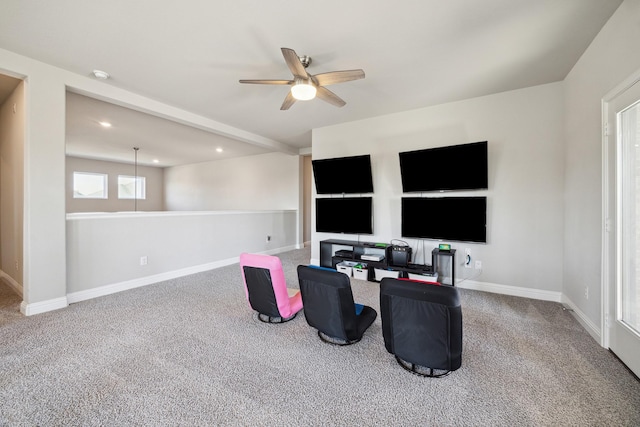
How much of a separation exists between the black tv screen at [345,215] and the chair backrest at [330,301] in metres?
2.41

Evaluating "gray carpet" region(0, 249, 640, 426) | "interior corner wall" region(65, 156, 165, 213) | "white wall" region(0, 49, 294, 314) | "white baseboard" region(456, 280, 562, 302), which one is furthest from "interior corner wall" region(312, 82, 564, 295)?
"interior corner wall" region(65, 156, 165, 213)

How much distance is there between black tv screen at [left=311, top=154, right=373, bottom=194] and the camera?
4.34 meters

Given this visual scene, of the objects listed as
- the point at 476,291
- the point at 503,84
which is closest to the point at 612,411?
the point at 476,291

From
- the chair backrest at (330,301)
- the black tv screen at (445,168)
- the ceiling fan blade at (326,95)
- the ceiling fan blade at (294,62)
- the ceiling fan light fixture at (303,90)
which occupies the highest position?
the ceiling fan blade at (326,95)

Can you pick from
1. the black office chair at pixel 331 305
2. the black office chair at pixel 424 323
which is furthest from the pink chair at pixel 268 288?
the black office chair at pixel 424 323

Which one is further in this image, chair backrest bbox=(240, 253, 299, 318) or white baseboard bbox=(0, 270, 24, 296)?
white baseboard bbox=(0, 270, 24, 296)

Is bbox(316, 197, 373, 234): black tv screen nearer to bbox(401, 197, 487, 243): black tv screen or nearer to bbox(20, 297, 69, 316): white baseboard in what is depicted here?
bbox(401, 197, 487, 243): black tv screen

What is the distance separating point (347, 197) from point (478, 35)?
2855mm

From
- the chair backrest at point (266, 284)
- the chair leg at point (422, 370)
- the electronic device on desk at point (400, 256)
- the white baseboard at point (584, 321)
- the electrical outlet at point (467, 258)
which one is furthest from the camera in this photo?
the electronic device on desk at point (400, 256)

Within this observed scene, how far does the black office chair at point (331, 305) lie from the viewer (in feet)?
6.47

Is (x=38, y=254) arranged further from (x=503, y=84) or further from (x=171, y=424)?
(x=503, y=84)

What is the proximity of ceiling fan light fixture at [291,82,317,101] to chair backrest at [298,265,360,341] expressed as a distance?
173 cm

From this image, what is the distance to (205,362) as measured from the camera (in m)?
1.97

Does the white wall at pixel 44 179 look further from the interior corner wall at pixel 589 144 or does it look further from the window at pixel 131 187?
the window at pixel 131 187
